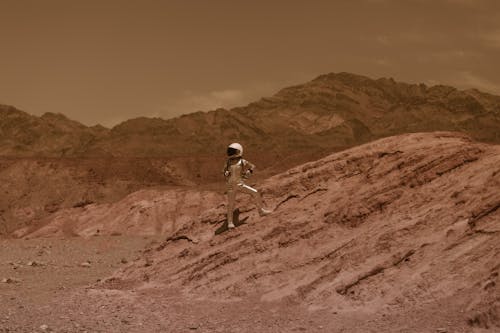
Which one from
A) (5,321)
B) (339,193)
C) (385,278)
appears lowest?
(5,321)

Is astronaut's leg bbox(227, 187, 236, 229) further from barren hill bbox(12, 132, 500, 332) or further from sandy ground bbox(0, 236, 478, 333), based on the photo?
sandy ground bbox(0, 236, 478, 333)

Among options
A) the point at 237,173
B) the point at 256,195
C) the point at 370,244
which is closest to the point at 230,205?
the point at 256,195

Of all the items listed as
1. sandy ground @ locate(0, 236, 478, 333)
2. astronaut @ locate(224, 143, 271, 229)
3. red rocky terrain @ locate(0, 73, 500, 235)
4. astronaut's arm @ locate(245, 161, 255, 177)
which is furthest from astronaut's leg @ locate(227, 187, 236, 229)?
red rocky terrain @ locate(0, 73, 500, 235)

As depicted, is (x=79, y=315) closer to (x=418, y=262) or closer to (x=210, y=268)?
(x=210, y=268)

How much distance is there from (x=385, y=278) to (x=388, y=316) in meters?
1.03

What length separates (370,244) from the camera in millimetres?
11703

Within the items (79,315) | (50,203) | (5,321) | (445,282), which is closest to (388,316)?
(445,282)

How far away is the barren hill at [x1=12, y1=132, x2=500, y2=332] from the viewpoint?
32.2 feet

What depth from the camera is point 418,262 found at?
10680 millimetres

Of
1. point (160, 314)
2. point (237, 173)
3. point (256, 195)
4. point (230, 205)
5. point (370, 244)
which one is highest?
point (237, 173)

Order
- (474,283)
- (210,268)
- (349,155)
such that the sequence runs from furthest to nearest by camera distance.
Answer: (349,155), (210,268), (474,283)

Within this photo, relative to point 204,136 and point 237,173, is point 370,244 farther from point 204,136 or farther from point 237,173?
point 204,136

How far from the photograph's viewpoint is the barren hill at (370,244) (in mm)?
9820

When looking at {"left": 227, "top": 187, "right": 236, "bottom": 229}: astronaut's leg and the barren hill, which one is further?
{"left": 227, "top": 187, "right": 236, "bottom": 229}: astronaut's leg
